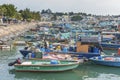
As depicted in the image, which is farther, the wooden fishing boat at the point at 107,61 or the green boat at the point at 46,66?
the wooden fishing boat at the point at 107,61

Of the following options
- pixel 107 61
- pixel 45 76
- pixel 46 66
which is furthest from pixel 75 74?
pixel 107 61

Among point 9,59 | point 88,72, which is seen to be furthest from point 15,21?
point 88,72

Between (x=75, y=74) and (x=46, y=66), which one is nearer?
(x=46, y=66)

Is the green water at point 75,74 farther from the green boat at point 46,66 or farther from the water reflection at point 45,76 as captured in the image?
the green boat at point 46,66

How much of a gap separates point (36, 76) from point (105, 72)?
24.2 ft

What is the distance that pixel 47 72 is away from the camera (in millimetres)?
30094

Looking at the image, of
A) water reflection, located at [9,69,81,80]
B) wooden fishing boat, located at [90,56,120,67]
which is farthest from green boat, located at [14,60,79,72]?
wooden fishing boat, located at [90,56,120,67]

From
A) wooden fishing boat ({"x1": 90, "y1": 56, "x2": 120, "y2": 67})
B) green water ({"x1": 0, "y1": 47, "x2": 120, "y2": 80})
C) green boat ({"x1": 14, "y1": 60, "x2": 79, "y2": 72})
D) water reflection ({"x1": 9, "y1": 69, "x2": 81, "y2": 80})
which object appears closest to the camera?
water reflection ({"x1": 9, "y1": 69, "x2": 81, "y2": 80})

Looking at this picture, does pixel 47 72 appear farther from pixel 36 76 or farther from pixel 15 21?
pixel 15 21

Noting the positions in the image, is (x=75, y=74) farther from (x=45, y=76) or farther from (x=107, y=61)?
(x=107, y=61)

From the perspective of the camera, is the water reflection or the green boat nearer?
the water reflection

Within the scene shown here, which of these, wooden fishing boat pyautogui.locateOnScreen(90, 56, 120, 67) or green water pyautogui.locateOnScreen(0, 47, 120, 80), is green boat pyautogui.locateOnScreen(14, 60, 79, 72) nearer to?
green water pyautogui.locateOnScreen(0, 47, 120, 80)

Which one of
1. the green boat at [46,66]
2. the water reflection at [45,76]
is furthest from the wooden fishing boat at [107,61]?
the water reflection at [45,76]

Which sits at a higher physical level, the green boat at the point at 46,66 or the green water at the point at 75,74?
the green boat at the point at 46,66
